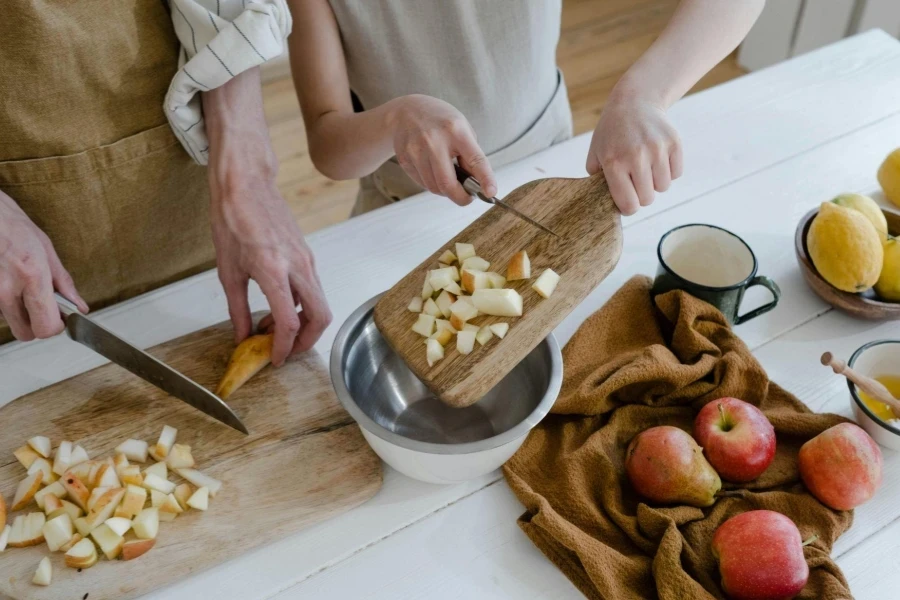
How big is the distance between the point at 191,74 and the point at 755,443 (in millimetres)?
804

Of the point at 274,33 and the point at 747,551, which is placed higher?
→ the point at 274,33

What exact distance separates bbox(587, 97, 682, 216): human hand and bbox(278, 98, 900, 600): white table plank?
0.71ft

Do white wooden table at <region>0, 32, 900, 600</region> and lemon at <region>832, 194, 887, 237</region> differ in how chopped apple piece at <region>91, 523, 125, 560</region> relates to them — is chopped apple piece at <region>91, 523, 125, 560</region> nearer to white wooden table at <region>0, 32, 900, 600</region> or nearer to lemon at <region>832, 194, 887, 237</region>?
white wooden table at <region>0, 32, 900, 600</region>

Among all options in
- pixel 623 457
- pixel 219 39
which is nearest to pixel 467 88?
pixel 219 39

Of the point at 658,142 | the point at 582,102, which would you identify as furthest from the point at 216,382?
the point at 582,102

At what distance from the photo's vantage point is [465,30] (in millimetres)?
1303

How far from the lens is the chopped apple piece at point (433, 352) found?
2.97 feet

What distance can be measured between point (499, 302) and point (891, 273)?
0.57 m

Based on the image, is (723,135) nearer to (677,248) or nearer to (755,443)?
(677,248)

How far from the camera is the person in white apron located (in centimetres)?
102

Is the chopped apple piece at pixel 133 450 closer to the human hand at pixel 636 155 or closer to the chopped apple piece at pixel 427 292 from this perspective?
the chopped apple piece at pixel 427 292

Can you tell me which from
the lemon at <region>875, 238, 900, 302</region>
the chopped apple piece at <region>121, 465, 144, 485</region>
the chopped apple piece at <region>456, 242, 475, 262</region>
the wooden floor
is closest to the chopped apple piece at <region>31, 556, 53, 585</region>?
the chopped apple piece at <region>121, 465, 144, 485</region>

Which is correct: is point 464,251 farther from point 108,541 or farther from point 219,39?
point 108,541

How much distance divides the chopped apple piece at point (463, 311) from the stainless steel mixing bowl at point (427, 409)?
45 millimetres
